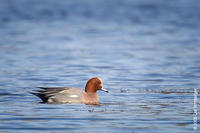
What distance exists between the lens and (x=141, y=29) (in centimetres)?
2931

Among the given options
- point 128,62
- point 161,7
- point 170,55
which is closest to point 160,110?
point 128,62

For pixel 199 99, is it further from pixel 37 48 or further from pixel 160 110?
pixel 37 48

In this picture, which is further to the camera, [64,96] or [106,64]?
[106,64]

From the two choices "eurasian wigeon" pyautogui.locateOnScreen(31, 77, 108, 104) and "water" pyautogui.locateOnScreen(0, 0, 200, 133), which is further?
"eurasian wigeon" pyautogui.locateOnScreen(31, 77, 108, 104)

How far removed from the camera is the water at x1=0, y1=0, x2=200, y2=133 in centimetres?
1073

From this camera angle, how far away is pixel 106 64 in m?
19.0

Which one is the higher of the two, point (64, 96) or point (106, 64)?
point (106, 64)

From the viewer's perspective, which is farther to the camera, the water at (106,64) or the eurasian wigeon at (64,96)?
the eurasian wigeon at (64,96)

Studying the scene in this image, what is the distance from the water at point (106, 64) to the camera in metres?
10.7

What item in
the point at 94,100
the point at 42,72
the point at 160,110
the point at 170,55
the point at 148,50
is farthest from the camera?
the point at 148,50

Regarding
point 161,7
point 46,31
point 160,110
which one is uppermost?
point 161,7

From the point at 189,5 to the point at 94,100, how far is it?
27.9 m

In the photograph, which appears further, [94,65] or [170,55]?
[170,55]

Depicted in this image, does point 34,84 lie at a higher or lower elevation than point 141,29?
lower
